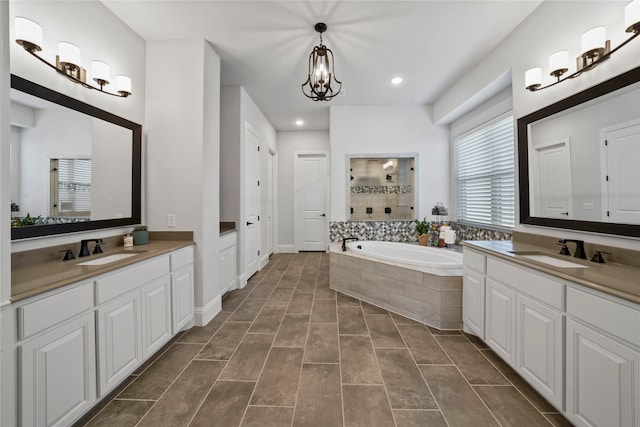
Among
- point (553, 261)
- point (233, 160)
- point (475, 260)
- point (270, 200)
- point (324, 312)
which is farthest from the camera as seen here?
point (270, 200)

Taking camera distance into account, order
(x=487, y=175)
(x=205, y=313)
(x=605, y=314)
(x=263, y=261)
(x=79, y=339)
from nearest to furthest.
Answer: (x=605, y=314) < (x=79, y=339) < (x=205, y=313) < (x=487, y=175) < (x=263, y=261)

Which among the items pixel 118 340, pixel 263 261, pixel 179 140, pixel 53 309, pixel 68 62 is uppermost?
pixel 68 62

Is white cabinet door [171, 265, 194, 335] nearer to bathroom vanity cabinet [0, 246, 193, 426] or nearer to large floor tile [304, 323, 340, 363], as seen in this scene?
bathroom vanity cabinet [0, 246, 193, 426]

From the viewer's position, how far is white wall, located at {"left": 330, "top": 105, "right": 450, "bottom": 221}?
161 inches

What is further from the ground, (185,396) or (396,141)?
(396,141)

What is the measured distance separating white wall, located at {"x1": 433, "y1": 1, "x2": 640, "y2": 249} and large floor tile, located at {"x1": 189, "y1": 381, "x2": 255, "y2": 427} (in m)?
2.44

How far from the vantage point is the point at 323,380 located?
1685 millimetres

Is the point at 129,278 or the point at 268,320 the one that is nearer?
the point at 129,278

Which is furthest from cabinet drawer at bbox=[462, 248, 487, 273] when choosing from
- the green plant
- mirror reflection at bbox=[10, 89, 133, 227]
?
mirror reflection at bbox=[10, 89, 133, 227]

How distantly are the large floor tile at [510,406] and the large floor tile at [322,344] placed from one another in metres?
0.96

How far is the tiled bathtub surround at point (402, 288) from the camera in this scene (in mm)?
2365

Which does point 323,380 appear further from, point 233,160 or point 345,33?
point 345,33

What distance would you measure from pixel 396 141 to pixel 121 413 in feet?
13.9

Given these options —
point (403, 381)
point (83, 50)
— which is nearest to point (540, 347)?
point (403, 381)
